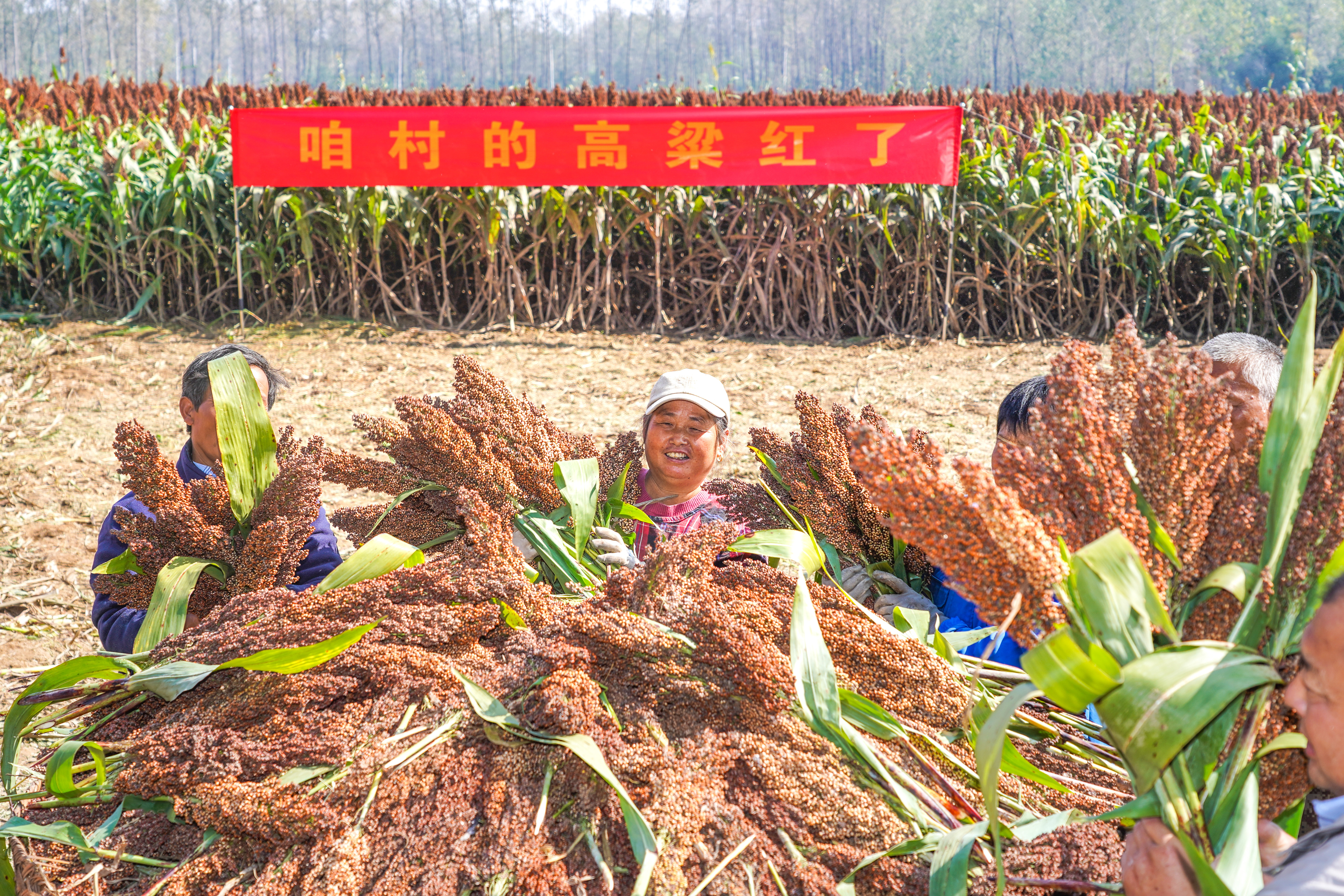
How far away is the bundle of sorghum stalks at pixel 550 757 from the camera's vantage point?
1053 millimetres

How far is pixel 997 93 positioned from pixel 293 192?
11069 millimetres

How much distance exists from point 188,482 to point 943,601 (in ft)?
5.49

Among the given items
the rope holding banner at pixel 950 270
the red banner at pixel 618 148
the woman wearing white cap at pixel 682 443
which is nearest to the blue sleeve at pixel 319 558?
the woman wearing white cap at pixel 682 443

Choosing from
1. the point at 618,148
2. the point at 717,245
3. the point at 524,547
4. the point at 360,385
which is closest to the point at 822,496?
the point at 524,547

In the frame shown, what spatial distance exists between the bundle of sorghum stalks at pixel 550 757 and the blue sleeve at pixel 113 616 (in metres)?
0.98

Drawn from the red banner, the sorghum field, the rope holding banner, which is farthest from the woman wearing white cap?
the sorghum field

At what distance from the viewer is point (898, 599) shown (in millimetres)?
1967

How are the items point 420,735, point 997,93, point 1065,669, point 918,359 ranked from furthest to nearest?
point 997,93, point 918,359, point 420,735, point 1065,669

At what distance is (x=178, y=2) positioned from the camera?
6250 centimetres

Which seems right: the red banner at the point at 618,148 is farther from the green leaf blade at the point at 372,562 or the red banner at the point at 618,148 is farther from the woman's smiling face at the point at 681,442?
the green leaf blade at the point at 372,562

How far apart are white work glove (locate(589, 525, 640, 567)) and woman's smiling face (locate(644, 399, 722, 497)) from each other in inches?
36.3

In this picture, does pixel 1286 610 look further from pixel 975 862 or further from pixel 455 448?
pixel 455 448

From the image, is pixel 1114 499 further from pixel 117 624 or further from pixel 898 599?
pixel 117 624

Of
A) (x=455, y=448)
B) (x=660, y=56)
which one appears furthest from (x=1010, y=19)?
(x=455, y=448)
